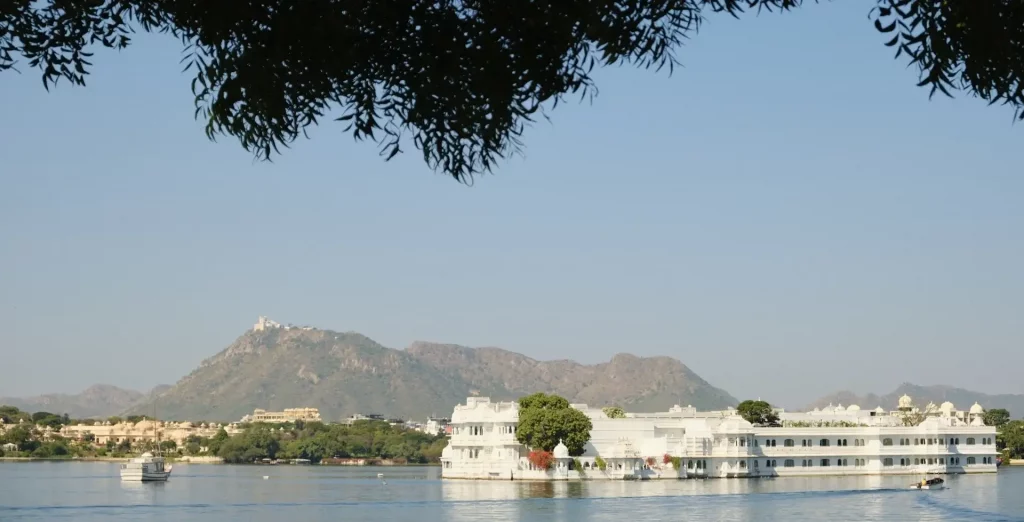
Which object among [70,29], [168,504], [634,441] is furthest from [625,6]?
[634,441]

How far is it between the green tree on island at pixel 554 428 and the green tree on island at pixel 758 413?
18.6 meters

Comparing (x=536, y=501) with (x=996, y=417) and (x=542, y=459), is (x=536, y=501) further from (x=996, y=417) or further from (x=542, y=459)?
(x=996, y=417)

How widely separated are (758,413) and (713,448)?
47.2ft

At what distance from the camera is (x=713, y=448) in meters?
75.4

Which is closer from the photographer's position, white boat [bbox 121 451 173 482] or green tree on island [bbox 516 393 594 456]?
green tree on island [bbox 516 393 594 456]

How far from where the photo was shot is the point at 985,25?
754 cm

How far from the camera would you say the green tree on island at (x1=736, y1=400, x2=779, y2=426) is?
290 feet

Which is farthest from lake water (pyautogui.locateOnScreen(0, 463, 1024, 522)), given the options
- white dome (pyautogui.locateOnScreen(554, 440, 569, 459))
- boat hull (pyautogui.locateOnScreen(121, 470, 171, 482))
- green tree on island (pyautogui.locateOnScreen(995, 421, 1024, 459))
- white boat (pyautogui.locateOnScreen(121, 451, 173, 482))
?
green tree on island (pyautogui.locateOnScreen(995, 421, 1024, 459))

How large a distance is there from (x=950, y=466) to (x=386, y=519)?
152 ft

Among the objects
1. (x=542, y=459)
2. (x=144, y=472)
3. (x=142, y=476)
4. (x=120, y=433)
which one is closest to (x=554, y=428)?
(x=542, y=459)

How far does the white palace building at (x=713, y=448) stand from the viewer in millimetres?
73250

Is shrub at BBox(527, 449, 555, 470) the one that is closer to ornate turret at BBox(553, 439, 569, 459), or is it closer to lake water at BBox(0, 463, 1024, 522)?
ornate turret at BBox(553, 439, 569, 459)

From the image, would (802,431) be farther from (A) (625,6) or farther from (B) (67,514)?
(A) (625,6)

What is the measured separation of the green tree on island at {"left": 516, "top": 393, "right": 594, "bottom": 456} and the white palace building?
719 millimetres
